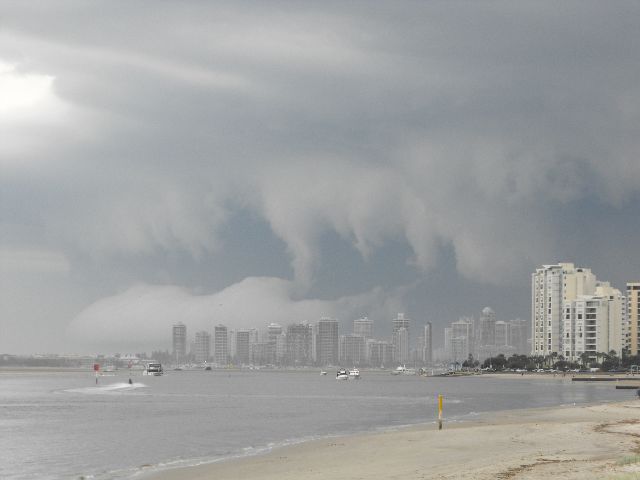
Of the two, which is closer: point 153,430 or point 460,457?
point 460,457

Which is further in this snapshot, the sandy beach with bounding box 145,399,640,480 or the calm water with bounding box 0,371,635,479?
the calm water with bounding box 0,371,635,479

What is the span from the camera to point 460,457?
46688 millimetres

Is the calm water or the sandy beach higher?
the sandy beach

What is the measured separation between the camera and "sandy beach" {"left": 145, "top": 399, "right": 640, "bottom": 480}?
37.2 metres

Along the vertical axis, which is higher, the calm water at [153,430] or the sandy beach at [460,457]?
the sandy beach at [460,457]

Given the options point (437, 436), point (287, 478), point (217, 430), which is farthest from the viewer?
point (217, 430)

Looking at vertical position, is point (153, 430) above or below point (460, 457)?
below

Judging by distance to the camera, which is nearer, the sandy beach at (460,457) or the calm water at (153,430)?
the sandy beach at (460,457)

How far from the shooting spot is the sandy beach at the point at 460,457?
3719 centimetres

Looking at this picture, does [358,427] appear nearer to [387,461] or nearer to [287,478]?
[387,461]

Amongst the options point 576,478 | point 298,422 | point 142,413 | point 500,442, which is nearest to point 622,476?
point 576,478

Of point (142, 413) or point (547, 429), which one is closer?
point (547, 429)

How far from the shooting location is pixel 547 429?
62562 mm

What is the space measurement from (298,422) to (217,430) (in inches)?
506
